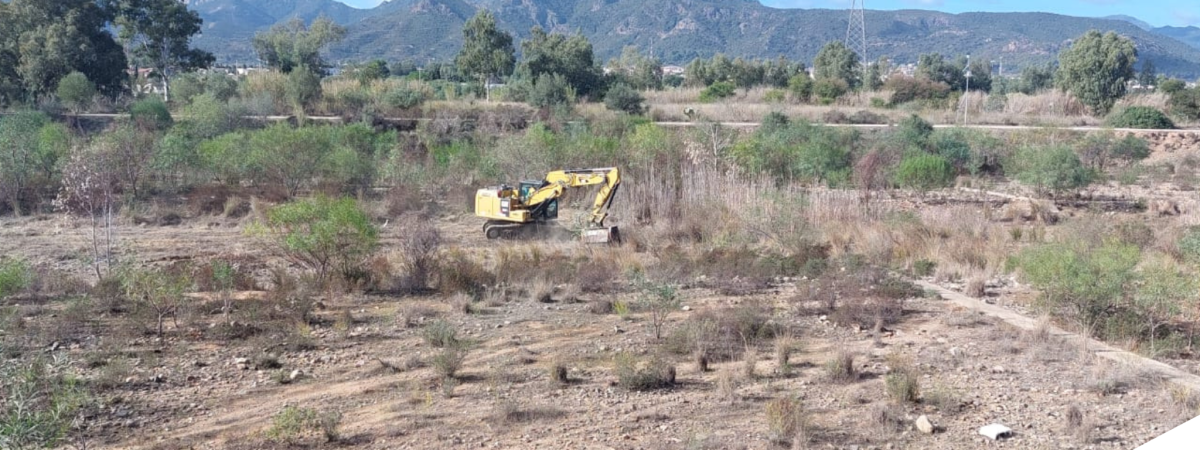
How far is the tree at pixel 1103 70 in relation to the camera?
148 feet

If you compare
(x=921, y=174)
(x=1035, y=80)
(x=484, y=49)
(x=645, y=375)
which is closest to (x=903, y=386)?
(x=645, y=375)

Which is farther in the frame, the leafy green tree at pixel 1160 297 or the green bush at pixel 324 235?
the green bush at pixel 324 235

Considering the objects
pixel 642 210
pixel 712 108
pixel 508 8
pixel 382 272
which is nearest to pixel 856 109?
pixel 712 108

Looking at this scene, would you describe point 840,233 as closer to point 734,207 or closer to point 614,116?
point 734,207

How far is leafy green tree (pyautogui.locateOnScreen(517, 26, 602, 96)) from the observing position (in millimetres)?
48750

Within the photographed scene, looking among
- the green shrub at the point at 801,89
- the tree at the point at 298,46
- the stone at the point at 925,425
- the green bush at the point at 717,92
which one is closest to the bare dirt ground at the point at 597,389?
the stone at the point at 925,425

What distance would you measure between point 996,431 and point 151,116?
106ft

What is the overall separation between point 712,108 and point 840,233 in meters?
27.9

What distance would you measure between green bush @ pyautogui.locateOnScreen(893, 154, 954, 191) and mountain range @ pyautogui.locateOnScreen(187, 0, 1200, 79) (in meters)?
120

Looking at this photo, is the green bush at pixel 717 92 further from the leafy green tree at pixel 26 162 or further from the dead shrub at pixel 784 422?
the dead shrub at pixel 784 422

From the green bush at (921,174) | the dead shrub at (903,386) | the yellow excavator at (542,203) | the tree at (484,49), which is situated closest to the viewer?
the dead shrub at (903,386)

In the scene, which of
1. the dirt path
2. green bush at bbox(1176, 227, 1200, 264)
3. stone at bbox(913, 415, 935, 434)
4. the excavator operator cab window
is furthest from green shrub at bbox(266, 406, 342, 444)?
green bush at bbox(1176, 227, 1200, 264)

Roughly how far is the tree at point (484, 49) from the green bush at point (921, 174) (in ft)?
95.9

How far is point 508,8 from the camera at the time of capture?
198 m
